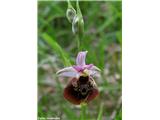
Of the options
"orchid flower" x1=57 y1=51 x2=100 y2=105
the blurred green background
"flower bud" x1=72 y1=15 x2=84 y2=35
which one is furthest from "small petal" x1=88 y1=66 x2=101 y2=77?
the blurred green background

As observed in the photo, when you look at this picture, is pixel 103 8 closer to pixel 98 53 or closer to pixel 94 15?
pixel 94 15

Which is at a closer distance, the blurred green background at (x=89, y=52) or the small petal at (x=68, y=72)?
the small petal at (x=68, y=72)

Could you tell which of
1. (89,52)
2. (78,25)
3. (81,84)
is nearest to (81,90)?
(81,84)

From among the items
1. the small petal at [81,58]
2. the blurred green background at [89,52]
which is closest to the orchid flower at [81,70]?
the small petal at [81,58]

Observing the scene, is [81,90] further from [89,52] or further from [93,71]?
[89,52]

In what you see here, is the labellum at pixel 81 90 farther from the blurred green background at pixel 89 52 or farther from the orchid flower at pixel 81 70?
the blurred green background at pixel 89 52
